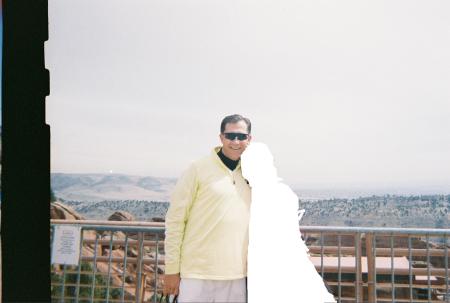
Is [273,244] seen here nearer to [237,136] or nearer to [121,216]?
[237,136]

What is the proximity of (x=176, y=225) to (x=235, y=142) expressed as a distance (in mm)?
517

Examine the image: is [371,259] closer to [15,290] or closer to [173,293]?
[173,293]

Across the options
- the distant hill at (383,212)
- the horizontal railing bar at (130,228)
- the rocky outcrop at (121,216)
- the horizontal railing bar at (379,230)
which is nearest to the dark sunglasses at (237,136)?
the distant hill at (383,212)

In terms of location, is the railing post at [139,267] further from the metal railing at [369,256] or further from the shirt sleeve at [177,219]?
the shirt sleeve at [177,219]

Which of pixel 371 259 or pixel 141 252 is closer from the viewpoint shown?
pixel 371 259

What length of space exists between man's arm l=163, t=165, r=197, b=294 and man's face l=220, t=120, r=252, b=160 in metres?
0.21

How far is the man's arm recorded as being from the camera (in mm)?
2045

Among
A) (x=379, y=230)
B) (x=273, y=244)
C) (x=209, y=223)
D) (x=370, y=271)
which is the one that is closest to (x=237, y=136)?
(x=209, y=223)

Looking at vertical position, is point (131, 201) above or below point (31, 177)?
below

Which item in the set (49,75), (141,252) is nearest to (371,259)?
(141,252)

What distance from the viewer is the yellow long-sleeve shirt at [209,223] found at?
2010 mm

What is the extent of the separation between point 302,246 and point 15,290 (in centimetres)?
147

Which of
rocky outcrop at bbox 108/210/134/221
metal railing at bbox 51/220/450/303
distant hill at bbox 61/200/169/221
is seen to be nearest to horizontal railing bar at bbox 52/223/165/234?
metal railing at bbox 51/220/450/303

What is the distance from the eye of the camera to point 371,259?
2.89 metres
